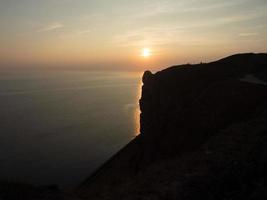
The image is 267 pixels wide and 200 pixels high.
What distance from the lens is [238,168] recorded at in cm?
1030

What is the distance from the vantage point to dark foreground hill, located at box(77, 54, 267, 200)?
984 centimetres

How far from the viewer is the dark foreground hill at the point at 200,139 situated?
984 cm

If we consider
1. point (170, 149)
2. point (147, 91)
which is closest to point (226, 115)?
point (170, 149)

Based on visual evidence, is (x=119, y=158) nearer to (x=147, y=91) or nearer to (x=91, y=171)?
(x=91, y=171)

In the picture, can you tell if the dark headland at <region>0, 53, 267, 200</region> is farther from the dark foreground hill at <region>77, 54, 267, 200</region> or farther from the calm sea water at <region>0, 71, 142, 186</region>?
the calm sea water at <region>0, 71, 142, 186</region>

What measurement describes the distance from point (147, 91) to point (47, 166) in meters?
18.0

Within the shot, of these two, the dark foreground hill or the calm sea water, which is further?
the calm sea water

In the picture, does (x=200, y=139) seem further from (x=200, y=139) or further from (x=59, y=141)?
(x=59, y=141)

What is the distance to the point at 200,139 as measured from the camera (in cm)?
1989

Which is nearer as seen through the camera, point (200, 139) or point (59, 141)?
point (200, 139)

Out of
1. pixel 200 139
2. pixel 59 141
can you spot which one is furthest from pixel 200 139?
pixel 59 141

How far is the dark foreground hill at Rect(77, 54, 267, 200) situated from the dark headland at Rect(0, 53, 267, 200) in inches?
1.1

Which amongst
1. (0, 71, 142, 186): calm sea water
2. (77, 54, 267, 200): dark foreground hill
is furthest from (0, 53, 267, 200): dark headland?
(0, 71, 142, 186): calm sea water

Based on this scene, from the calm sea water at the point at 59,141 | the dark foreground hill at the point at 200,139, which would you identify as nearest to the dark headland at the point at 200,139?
the dark foreground hill at the point at 200,139
